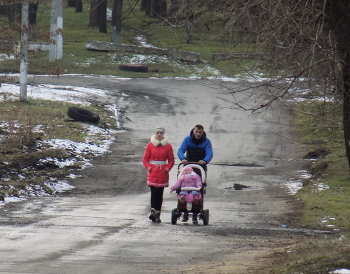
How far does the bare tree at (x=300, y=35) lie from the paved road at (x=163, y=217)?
1968 millimetres

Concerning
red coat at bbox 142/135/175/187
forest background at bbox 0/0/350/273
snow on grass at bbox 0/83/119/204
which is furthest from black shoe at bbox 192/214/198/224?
snow on grass at bbox 0/83/119/204

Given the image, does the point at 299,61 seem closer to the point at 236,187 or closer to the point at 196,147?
the point at 196,147

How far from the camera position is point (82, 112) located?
25.7 metres

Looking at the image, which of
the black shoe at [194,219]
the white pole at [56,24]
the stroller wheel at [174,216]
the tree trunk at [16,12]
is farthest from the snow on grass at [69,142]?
the white pole at [56,24]

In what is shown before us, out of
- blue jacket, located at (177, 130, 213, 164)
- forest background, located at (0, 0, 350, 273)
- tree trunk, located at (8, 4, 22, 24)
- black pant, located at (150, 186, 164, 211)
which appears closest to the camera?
forest background, located at (0, 0, 350, 273)

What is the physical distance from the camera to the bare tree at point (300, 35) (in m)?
7.84

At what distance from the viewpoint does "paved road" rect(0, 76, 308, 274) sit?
762 cm

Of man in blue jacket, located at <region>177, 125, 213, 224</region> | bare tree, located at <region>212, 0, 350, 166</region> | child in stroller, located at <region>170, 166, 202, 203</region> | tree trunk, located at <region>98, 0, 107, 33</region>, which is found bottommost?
child in stroller, located at <region>170, 166, 202, 203</region>

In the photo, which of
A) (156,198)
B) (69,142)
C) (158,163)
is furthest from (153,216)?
(69,142)

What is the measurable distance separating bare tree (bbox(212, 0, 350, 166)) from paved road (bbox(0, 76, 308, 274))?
6.46ft

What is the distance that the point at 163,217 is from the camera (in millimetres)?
11867

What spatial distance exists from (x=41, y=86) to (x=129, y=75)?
24.0 feet

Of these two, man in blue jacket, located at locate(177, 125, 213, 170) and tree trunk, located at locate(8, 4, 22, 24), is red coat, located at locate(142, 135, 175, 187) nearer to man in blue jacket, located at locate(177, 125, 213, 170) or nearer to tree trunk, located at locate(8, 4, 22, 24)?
man in blue jacket, located at locate(177, 125, 213, 170)

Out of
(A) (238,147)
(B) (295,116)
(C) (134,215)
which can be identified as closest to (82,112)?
(A) (238,147)
